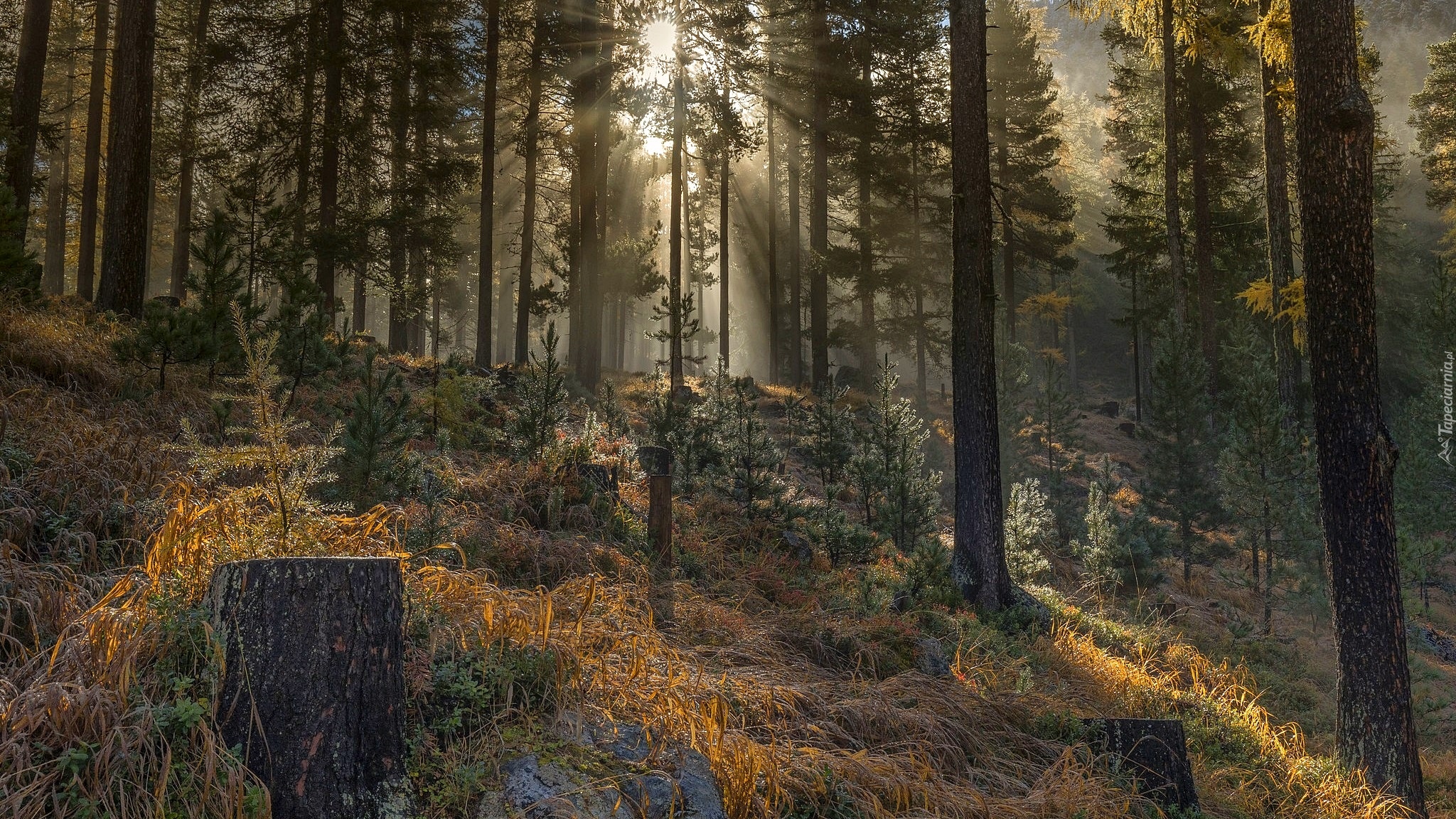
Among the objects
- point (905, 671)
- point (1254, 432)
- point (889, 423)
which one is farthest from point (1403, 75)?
point (905, 671)

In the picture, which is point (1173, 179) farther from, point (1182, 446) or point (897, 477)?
point (897, 477)

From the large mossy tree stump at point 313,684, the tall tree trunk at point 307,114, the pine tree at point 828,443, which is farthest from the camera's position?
the tall tree trunk at point 307,114

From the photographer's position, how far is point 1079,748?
15.4ft

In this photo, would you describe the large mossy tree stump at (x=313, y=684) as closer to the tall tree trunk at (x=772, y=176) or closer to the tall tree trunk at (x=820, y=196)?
the tall tree trunk at (x=820, y=196)

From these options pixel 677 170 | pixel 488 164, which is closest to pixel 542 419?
pixel 488 164

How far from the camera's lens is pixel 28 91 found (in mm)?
12688

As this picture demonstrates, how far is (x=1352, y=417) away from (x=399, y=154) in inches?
729

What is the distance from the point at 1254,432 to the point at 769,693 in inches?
545

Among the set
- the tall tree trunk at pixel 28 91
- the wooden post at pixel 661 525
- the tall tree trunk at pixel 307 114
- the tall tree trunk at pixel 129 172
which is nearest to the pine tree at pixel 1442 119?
the wooden post at pixel 661 525

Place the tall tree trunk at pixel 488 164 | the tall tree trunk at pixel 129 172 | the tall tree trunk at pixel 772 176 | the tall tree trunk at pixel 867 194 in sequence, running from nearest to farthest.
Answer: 1. the tall tree trunk at pixel 129 172
2. the tall tree trunk at pixel 488 164
3. the tall tree trunk at pixel 867 194
4. the tall tree trunk at pixel 772 176

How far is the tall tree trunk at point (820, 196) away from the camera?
24781 mm

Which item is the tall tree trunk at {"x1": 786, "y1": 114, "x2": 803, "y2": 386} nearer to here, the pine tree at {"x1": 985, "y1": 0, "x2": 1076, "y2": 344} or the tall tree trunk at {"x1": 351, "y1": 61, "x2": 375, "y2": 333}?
the pine tree at {"x1": 985, "y1": 0, "x2": 1076, "y2": 344}

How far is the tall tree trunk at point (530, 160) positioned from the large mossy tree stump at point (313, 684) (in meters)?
17.6

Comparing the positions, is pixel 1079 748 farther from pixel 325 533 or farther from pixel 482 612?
pixel 325 533
